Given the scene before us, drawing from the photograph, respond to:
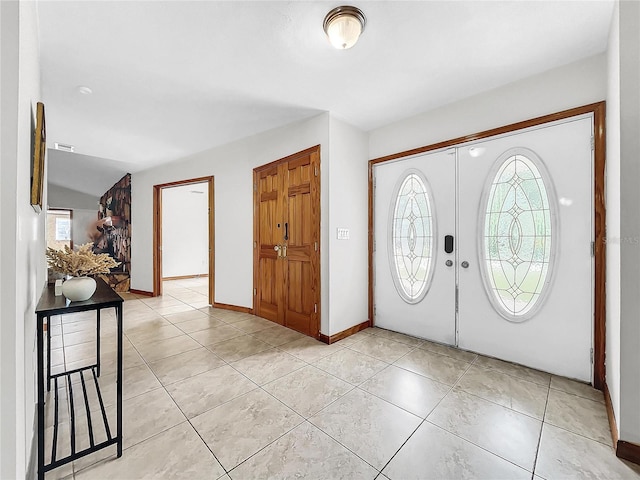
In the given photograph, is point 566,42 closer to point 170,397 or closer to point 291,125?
point 291,125

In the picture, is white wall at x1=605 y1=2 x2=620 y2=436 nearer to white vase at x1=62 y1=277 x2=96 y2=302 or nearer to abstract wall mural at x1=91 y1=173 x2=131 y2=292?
white vase at x1=62 y1=277 x2=96 y2=302

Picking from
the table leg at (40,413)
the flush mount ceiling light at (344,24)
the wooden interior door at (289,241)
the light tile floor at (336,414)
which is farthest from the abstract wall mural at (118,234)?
the flush mount ceiling light at (344,24)

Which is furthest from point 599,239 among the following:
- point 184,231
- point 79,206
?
point 79,206

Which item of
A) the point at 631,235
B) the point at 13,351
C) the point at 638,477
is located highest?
the point at 631,235

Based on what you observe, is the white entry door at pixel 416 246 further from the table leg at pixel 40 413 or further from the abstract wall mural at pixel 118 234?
the abstract wall mural at pixel 118 234

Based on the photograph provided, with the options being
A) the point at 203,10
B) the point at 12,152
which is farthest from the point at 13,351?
the point at 203,10

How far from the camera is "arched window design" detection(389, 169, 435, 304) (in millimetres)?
3123

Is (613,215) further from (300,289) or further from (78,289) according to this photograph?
(78,289)

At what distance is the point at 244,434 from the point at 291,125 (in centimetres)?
317

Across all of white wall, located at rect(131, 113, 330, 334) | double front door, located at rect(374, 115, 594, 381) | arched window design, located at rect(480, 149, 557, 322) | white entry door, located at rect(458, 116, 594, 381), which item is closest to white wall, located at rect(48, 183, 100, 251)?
white wall, located at rect(131, 113, 330, 334)

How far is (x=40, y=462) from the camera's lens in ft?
4.30

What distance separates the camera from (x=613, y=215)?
5.96 feet

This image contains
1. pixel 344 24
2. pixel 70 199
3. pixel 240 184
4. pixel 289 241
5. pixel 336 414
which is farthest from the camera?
pixel 70 199

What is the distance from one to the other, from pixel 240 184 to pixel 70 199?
8.29 m
